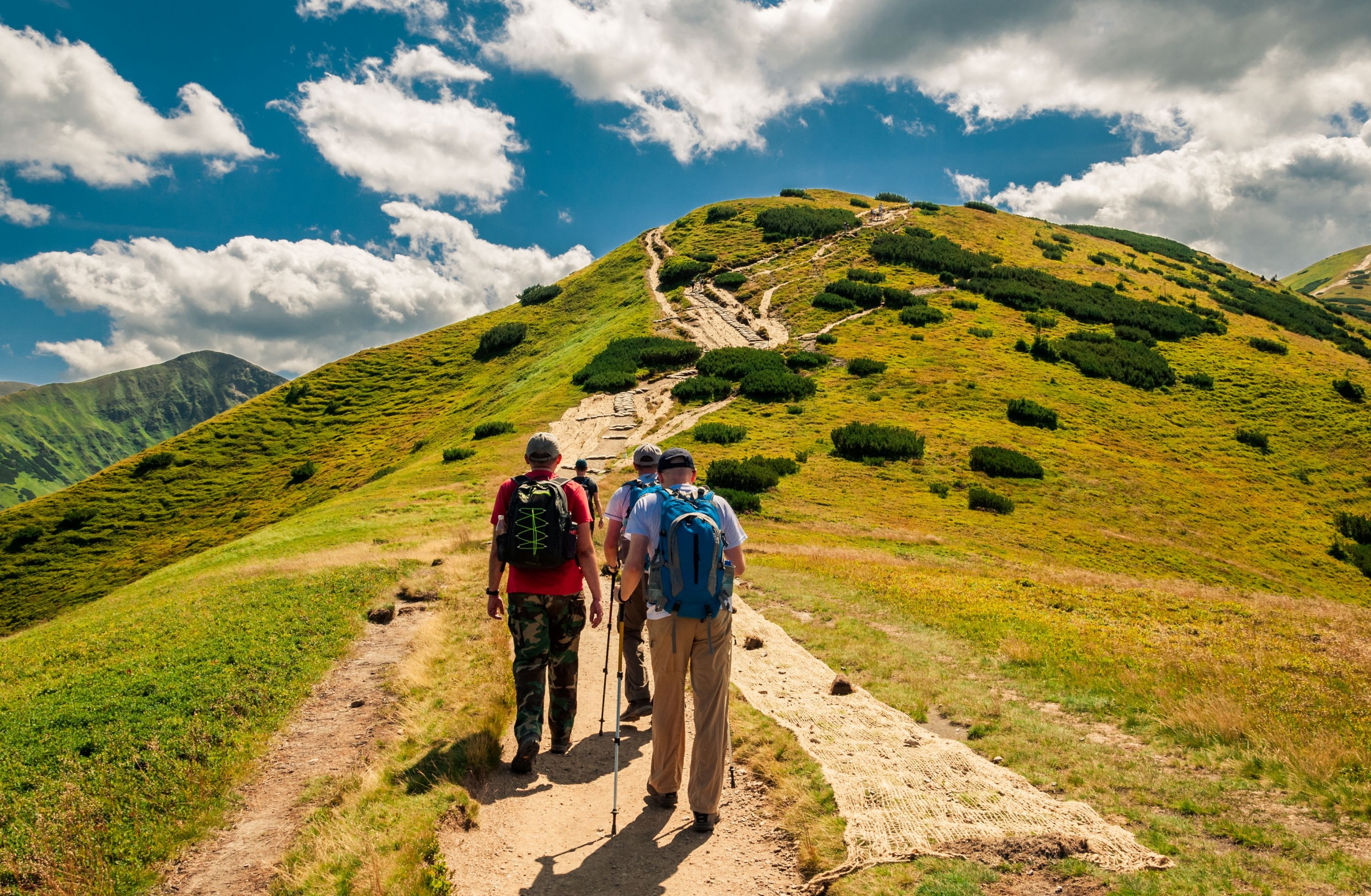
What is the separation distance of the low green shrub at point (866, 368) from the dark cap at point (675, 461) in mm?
39063

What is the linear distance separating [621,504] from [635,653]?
2.05 meters

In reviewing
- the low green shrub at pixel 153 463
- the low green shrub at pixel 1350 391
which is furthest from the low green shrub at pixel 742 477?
the low green shrub at pixel 153 463

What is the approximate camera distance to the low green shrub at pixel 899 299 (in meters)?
54.4

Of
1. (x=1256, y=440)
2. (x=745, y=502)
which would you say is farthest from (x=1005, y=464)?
(x=1256, y=440)

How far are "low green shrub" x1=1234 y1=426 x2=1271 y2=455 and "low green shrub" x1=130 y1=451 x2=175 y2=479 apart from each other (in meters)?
75.8

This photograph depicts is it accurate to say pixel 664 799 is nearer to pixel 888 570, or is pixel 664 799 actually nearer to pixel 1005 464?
pixel 888 570

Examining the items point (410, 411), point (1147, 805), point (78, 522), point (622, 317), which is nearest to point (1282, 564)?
point (1147, 805)

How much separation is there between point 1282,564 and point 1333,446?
59.6ft

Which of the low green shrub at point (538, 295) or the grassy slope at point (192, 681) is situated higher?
the low green shrub at point (538, 295)

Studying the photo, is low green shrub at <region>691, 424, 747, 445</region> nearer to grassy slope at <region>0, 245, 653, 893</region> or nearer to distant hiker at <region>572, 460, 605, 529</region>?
grassy slope at <region>0, 245, 653, 893</region>

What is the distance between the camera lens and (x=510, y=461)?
110 ft

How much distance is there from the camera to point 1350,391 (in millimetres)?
43594

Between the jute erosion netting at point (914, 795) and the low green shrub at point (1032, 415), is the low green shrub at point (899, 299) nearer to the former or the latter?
the low green shrub at point (1032, 415)

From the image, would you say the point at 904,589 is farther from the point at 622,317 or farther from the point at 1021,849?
the point at 622,317
